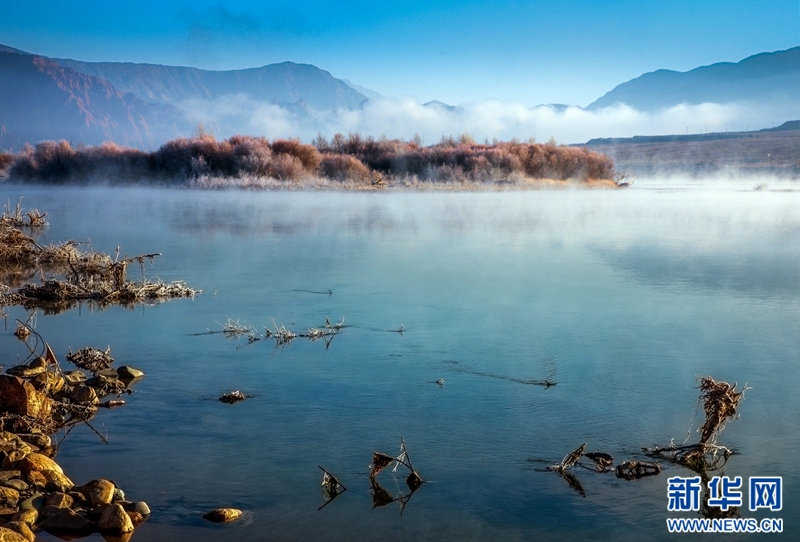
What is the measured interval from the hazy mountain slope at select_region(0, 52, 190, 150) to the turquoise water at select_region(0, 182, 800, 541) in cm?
12906

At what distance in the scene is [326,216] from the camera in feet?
60.6

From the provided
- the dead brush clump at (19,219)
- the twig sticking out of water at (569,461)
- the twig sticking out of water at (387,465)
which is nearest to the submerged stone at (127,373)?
the twig sticking out of water at (387,465)

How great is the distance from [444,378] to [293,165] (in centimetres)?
2556

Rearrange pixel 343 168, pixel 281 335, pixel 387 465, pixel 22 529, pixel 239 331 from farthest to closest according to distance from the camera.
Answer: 1. pixel 343 168
2. pixel 239 331
3. pixel 281 335
4. pixel 387 465
5. pixel 22 529

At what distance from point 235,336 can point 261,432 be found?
94.8 inches

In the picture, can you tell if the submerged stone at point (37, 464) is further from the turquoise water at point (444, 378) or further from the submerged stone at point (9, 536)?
the submerged stone at point (9, 536)

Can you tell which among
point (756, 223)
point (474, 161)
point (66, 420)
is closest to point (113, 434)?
point (66, 420)

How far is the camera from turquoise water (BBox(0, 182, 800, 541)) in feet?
12.5

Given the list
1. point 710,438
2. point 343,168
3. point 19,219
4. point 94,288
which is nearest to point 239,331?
point 94,288

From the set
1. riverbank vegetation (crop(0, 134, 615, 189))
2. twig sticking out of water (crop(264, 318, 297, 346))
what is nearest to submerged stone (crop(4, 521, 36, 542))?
twig sticking out of water (crop(264, 318, 297, 346))

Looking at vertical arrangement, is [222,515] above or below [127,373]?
below

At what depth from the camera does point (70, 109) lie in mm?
149750

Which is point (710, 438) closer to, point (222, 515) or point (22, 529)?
point (222, 515)

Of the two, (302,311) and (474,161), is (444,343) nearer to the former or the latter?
(302,311)
